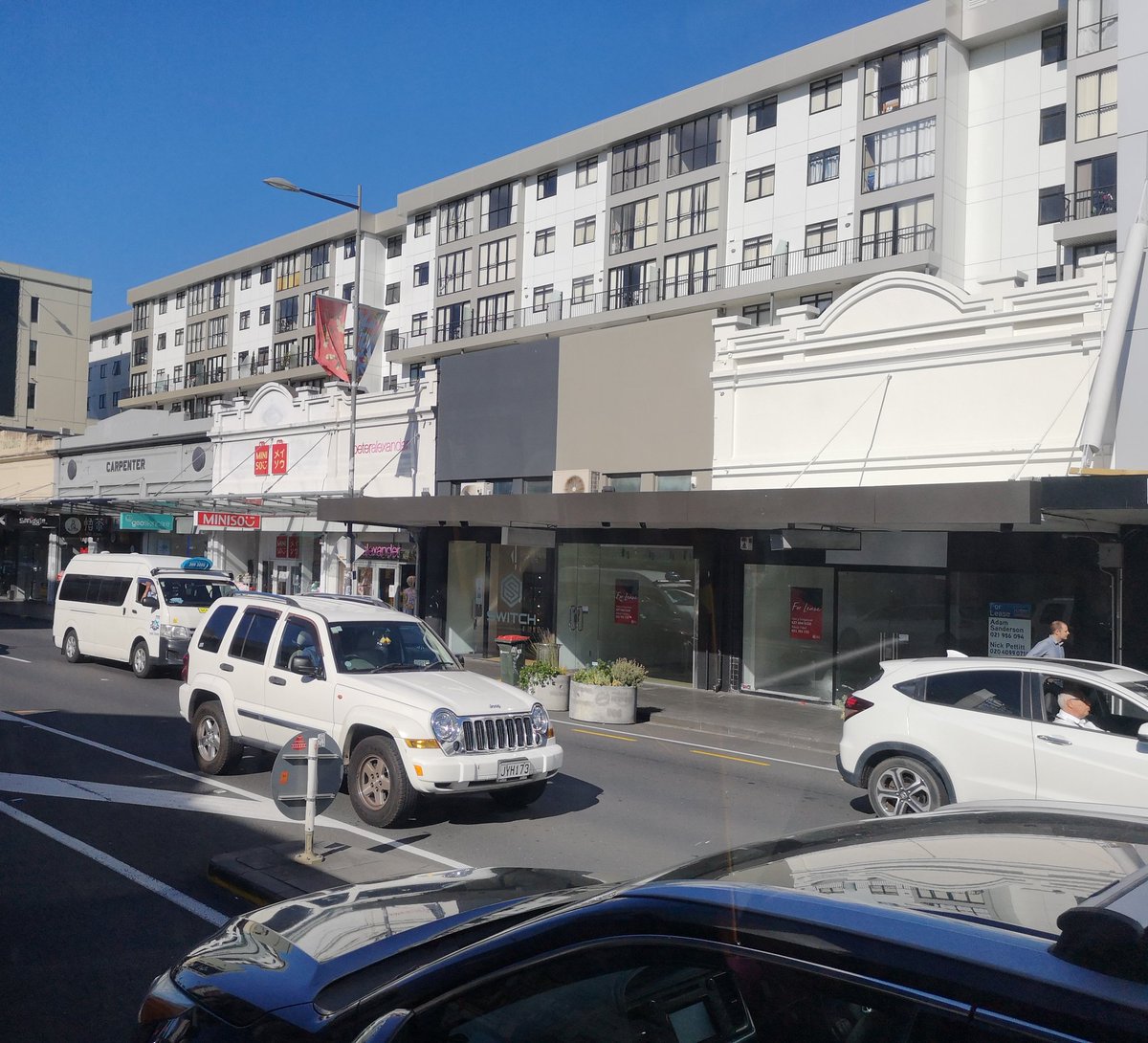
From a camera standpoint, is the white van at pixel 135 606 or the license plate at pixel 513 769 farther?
the white van at pixel 135 606

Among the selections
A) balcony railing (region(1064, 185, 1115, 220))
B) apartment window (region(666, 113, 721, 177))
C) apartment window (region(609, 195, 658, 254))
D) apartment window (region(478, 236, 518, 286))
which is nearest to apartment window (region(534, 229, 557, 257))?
apartment window (region(478, 236, 518, 286))

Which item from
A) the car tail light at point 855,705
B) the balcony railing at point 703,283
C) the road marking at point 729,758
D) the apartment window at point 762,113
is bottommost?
the road marking at point 729,758

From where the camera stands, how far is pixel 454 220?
5366 cm

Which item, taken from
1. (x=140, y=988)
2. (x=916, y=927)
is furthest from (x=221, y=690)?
(x=916, y=927)

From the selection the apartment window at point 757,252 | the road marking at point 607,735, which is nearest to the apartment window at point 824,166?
the apartment window at point 757,252

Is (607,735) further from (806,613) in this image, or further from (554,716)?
(806,613)

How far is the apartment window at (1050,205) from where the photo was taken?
34312mm

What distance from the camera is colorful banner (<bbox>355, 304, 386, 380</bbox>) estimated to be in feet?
81.2

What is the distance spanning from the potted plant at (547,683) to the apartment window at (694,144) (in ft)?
104

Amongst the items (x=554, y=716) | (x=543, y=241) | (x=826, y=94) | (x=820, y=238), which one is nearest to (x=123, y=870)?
(x=554, y=716)

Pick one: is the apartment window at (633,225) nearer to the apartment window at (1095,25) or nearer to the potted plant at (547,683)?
the apartment window at (1095,25)

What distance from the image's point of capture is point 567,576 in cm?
2311

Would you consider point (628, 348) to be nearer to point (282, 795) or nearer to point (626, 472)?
point (626, 472)

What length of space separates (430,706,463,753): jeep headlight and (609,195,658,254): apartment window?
3859 cm
